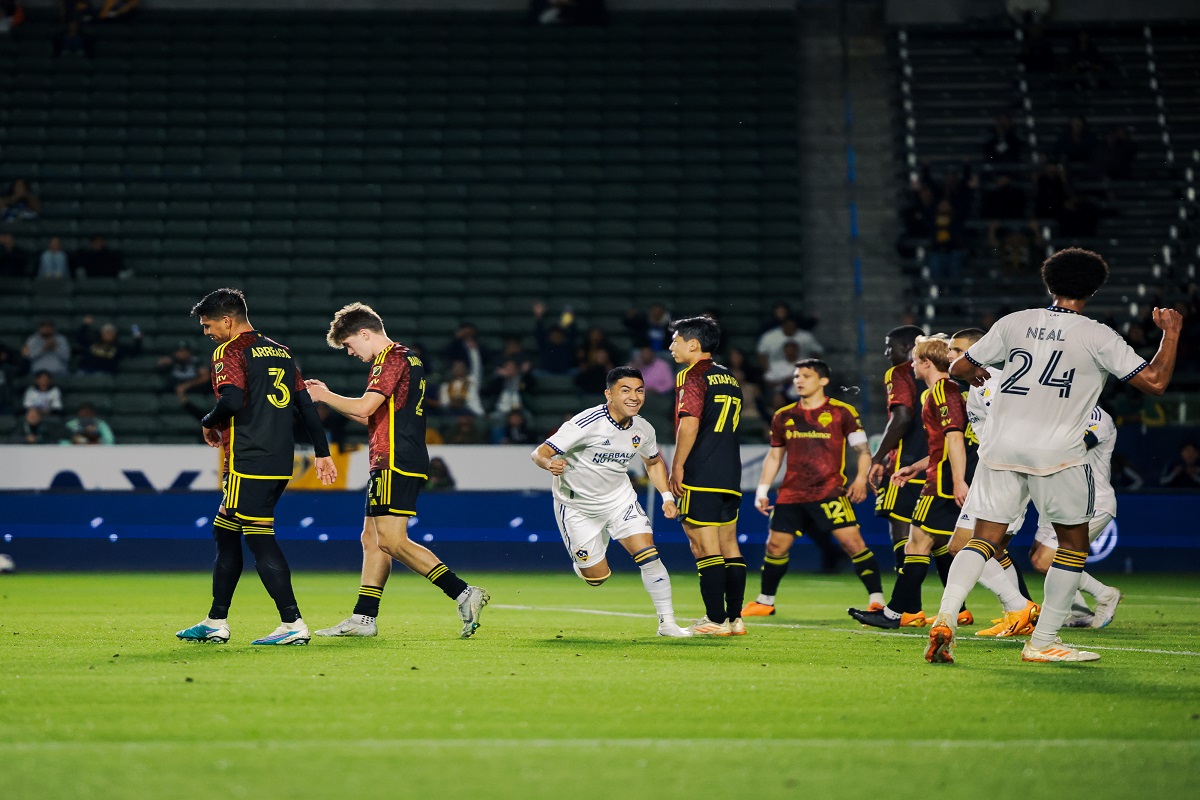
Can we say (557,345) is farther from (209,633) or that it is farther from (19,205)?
(209,633)

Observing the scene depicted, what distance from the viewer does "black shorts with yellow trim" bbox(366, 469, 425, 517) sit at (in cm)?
941

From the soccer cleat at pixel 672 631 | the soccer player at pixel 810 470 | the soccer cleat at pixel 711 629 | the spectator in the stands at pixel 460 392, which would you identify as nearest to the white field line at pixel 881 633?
the soccer cleat at pixel 711 629

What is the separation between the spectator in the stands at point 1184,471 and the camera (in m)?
18.1

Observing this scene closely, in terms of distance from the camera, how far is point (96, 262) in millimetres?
23953

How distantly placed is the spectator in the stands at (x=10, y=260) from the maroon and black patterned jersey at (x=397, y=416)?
16398 millimetres

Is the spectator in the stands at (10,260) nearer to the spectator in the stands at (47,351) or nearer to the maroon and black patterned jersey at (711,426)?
the spectator in the stands at (47,351)

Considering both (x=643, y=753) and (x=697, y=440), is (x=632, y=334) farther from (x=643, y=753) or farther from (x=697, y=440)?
(x=643, y=753)

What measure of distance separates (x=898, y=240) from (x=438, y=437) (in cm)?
Result: 972

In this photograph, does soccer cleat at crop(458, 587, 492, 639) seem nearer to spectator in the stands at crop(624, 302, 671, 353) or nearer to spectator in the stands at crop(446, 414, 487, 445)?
spectator in the stands at crop(446, 414, 487, 445)

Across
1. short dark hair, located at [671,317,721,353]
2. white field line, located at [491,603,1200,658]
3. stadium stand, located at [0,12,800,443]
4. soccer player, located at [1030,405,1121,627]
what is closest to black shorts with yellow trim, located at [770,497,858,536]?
white field line, located at [491,603,1200,658]

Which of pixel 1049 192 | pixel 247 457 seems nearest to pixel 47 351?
pixel 247 457

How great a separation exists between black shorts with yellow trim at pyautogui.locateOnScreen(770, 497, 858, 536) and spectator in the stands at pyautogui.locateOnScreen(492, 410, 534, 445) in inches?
300

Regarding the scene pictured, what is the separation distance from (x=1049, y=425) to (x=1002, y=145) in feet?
60.8

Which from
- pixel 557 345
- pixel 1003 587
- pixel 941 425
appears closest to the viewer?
pixel 1003 587
